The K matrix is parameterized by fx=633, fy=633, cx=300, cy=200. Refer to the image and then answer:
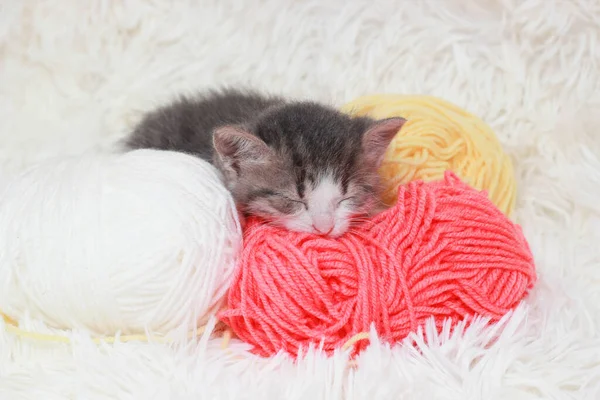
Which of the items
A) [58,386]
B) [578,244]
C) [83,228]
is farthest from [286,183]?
[578,244]

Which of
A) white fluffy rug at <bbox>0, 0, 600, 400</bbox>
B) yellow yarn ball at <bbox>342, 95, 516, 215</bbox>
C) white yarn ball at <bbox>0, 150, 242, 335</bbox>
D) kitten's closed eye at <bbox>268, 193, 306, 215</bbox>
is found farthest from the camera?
white fluffy rug at <bbox>0, 0, 600, 400</bbox>

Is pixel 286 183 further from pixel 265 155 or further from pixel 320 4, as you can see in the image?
pixel 320 4

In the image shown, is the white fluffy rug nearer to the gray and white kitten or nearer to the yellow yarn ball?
the yellow yarn ball

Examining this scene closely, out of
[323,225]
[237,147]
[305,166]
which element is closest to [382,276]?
[323,225]

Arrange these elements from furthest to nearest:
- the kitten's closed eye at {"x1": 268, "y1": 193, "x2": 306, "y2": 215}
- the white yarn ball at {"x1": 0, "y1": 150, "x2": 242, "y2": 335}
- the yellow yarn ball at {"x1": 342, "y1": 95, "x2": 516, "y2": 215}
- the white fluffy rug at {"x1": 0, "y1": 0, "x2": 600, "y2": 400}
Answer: the white fluffy rug at {"x1": 0, "y1": 0, "x2": 600, "y2": 400}, the yellow yarn ball at {"x1": 342, "y1": 95, "x2": 516, "y2": 215}, the kitten's closed eye at {"x1": 268, "y1": 193, "x2": 306, "y2": 215}, the white yarn ball at {"x1": 0, "y1": 150, "x2": 242, "y2": 335}

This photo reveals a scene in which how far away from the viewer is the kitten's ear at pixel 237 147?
1065 mm

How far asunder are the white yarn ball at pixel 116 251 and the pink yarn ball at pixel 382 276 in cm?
7

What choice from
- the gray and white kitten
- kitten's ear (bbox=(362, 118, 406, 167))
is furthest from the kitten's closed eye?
kitten's ear (bbox=(362, 118, 406, 167))

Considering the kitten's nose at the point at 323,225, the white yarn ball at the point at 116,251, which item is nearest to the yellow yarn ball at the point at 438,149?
the kitten's nose at the point at 323,225

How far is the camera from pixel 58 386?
92 cm

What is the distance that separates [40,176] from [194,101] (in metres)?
0.49

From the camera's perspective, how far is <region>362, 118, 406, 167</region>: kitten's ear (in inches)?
44.5

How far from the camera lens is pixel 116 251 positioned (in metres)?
0.99

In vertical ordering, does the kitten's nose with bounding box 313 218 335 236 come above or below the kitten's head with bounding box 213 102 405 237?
below
